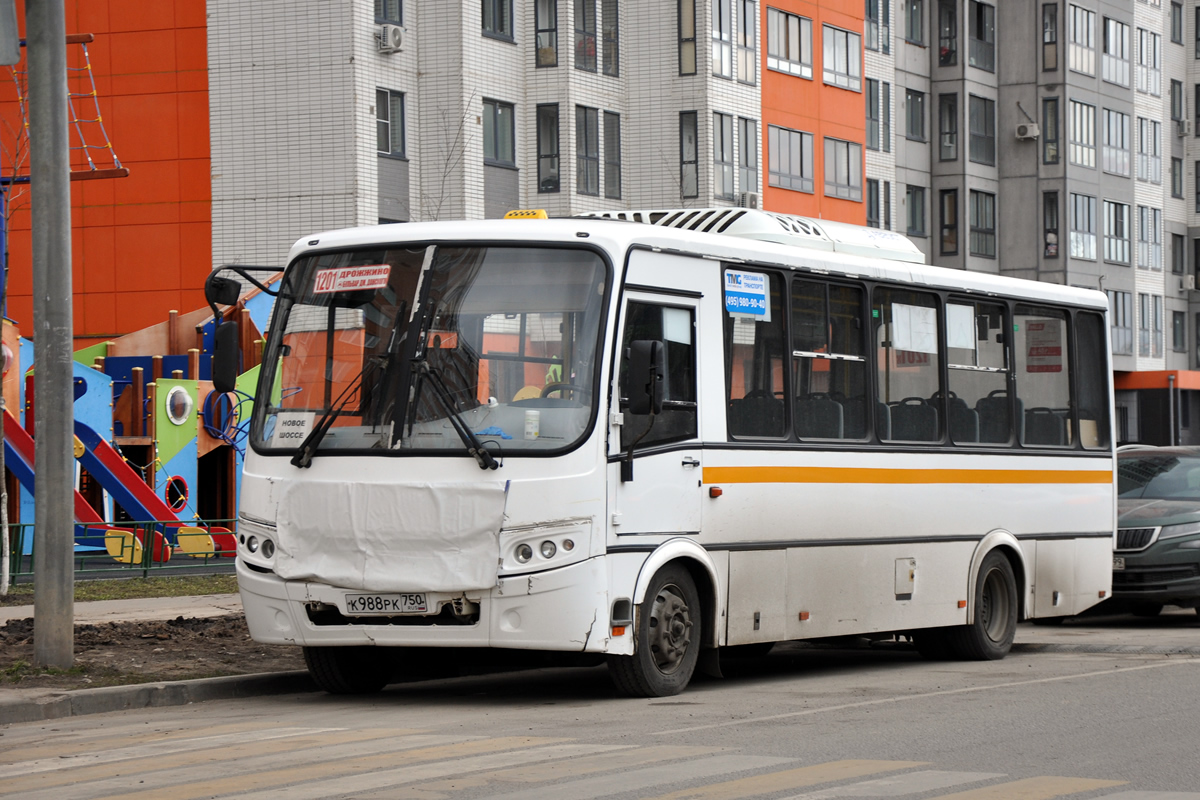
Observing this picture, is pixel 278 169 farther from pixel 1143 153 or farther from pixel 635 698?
pixel 1143 153

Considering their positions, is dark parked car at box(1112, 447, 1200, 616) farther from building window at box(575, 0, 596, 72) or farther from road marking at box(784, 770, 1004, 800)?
building window at box(575, 0, 596, 72)

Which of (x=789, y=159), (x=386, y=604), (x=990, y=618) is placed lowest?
(x=990, y=618)

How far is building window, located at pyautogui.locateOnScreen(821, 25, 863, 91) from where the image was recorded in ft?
161

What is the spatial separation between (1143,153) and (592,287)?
5915cm

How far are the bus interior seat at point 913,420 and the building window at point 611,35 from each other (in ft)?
97.7

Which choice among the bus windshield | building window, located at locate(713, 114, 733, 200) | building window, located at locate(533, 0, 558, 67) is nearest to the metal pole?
the bus windshield

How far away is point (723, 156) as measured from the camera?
143ft

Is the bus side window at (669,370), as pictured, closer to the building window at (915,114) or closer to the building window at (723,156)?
the building window at (723,156)

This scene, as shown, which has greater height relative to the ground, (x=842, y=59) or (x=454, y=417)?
(x=842, y=59)

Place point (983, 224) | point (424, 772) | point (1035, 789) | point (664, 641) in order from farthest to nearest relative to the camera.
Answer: point (983, 224), point (664, 641), point (424, 772), point (1035, 789)

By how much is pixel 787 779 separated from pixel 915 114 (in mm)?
52349

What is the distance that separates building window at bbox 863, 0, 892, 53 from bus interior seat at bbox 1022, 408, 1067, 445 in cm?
4003

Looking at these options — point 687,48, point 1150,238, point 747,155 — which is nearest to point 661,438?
point 687,48

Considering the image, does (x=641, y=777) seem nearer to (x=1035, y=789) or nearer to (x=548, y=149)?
(x=1035, y=789)
